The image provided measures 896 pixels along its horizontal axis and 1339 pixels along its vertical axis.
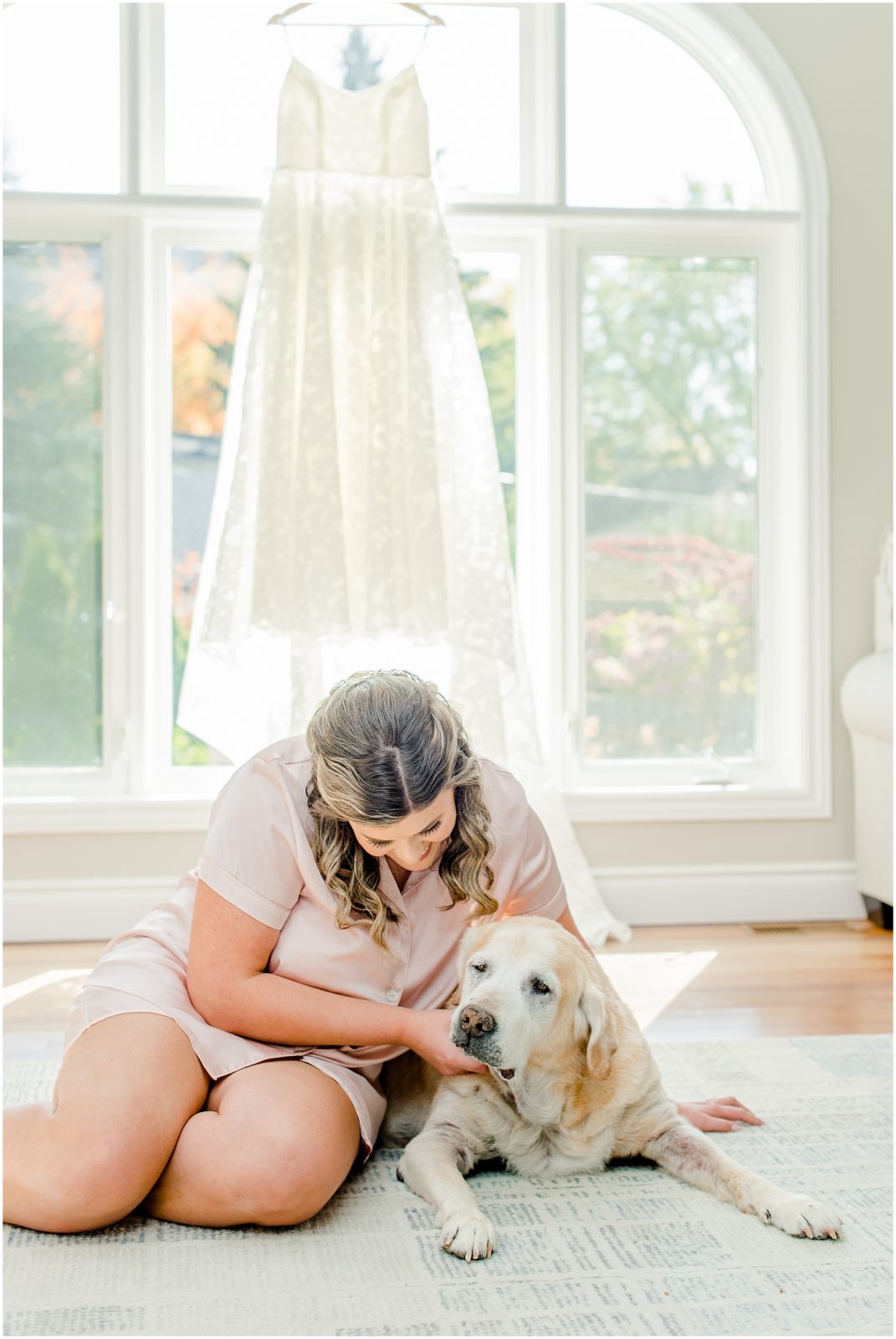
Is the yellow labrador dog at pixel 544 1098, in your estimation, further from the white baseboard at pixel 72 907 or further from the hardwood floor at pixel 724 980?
the white baseboard at pixel 72 907

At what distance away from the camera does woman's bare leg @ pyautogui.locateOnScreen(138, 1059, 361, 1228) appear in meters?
1.51

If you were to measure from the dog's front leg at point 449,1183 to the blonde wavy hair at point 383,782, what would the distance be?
257mm

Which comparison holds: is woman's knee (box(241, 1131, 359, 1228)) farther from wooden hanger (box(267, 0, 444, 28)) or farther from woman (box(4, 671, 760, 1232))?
wooden hanger (box(267, 0, 444, 28))

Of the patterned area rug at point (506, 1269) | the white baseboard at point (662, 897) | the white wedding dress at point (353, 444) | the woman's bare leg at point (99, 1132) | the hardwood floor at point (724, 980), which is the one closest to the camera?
the patterned area rug at point (506, 1269)

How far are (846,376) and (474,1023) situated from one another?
2.66 meters

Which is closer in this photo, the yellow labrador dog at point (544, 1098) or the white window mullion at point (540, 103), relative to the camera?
the yellow labrador dog at point (544, 1098)

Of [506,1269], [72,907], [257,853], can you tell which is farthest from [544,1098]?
[72,907]

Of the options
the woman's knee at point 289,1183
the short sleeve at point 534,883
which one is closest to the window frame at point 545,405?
the short sleeve at point 534,883

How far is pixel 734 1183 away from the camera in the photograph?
5.34ft

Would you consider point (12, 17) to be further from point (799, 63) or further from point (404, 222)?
point (799, 63)

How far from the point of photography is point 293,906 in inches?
66.1

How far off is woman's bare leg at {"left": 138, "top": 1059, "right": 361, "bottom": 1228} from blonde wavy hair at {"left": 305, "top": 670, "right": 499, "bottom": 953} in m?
0.23

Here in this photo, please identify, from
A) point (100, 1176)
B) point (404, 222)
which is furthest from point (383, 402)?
point (100, 1176)

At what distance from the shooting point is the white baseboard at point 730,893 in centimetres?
348
